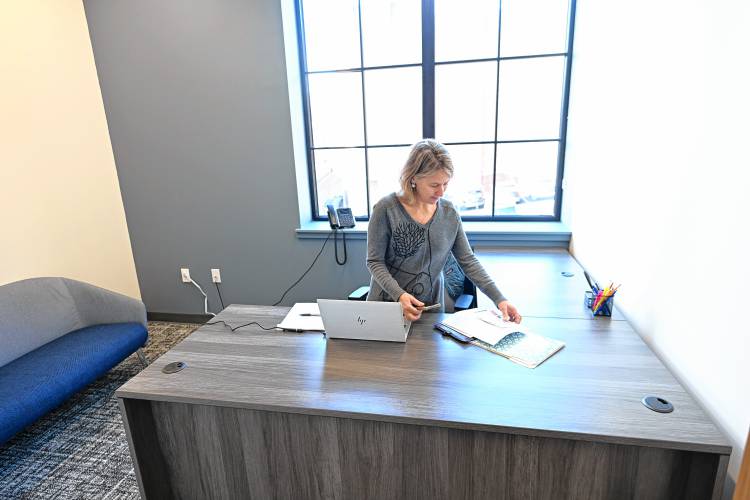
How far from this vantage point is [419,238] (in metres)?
1.83

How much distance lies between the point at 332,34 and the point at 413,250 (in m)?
1.92

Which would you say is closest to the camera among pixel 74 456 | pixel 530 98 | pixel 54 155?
pixel 74 456

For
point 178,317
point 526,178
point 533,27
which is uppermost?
point 533,27

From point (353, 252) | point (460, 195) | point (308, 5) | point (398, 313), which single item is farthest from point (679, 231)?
point (308, 5)

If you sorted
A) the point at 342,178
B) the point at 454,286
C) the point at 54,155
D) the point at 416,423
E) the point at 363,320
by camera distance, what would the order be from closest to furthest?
the point at 416,423 → the point at 363,320 → the point at 454,286 → the point at 54,155 → the point at 342,178

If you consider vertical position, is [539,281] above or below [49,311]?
above

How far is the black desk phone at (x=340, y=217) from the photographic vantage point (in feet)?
9.70

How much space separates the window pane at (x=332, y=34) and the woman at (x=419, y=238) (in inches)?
61.2

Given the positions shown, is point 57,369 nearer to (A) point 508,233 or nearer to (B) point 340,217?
(B) point 340,217

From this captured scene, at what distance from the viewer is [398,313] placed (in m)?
1.46

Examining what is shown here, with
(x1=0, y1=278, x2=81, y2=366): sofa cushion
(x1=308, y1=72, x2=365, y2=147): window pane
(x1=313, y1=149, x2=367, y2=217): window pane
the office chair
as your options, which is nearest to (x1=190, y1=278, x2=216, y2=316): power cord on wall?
(x1=0, y1=278, x2=81, y2=366): sofa cushion

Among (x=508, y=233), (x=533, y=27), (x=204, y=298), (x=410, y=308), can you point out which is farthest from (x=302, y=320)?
(x=533, y=27)

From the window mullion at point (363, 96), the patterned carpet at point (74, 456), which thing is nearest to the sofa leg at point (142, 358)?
the patterned carpet at point (74, 456)

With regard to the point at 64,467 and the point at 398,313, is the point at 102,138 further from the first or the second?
the point at 398,313
